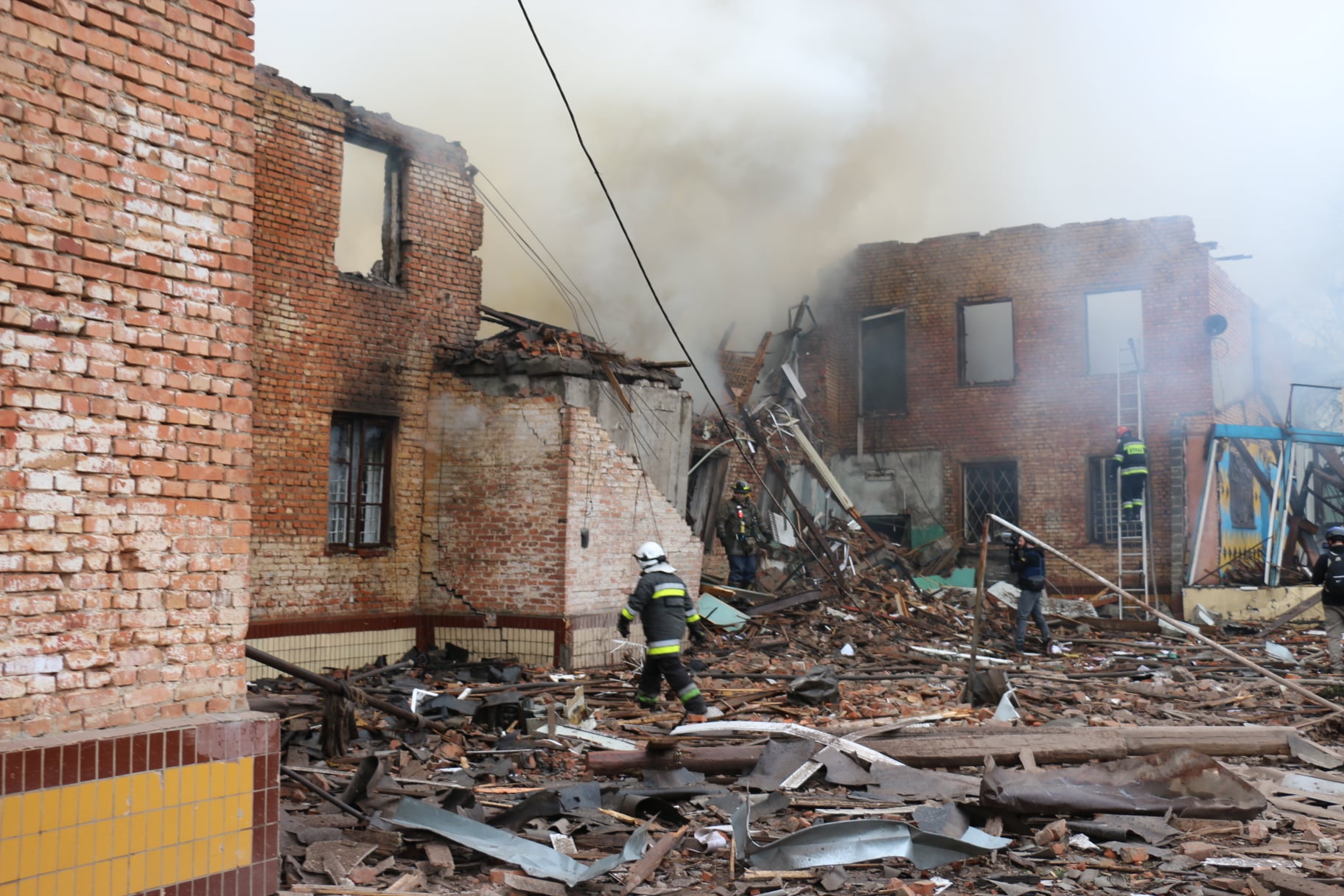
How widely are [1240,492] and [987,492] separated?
4.40 m

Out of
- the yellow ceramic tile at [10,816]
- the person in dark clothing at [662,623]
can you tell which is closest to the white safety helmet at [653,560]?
the person in dark clothing at [662,623]

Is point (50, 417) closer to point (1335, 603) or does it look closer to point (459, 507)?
point (459, 507)

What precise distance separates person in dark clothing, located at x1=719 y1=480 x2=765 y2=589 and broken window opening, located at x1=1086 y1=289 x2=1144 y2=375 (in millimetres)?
7897

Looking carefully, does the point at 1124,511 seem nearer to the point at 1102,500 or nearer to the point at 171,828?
the point at 1102,500

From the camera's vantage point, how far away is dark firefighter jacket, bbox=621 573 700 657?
8.81 meters

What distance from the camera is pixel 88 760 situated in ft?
11.3

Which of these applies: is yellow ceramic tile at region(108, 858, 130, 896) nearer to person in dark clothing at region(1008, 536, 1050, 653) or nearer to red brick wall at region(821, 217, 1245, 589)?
person in dark clothing at region(1008, 536, 1050, 653)

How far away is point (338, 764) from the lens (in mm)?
6836

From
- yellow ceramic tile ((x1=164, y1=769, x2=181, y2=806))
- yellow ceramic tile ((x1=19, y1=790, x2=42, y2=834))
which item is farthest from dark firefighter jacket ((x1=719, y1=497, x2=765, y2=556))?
yellow ceramic tile ((x1=19, y1=790, x2=42, y2=834))

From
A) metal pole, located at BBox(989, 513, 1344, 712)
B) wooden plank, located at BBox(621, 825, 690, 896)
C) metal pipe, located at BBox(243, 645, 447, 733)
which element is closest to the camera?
wooden plank, located at BBox(621, 825, 690, 896)

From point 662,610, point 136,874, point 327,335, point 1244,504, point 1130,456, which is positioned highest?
point 327,335

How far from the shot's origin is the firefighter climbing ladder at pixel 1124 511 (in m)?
18.1

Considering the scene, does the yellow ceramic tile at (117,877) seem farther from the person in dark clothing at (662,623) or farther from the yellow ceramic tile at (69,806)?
the person in dark clothing at (662,623)

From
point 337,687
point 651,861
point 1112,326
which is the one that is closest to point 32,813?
point 651,861
